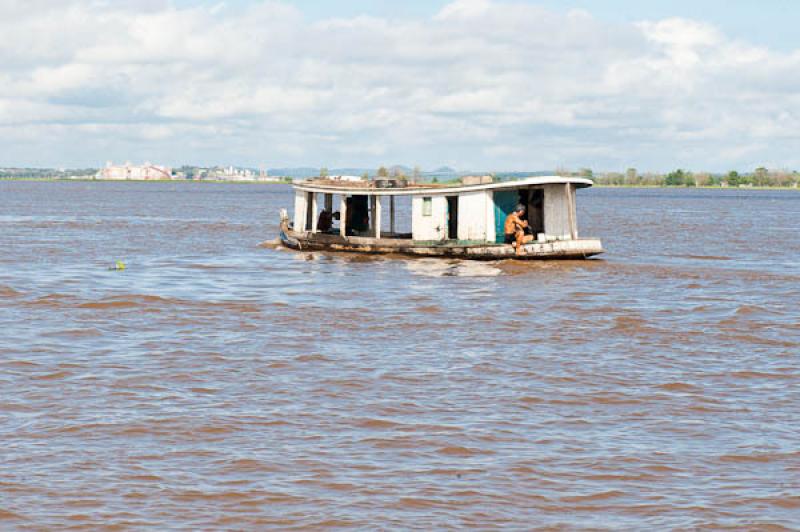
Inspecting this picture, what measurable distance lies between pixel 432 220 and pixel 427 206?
0.47 meters

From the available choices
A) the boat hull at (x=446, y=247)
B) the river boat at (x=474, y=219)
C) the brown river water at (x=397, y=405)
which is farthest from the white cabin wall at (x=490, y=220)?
the brown river water at (x=397, y=405)

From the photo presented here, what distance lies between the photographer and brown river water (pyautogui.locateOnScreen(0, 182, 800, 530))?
Result: 8641 millimetres

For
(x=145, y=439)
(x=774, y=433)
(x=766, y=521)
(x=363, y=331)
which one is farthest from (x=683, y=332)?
(x=145, y=439)

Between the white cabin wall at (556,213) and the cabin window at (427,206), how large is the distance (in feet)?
11.8

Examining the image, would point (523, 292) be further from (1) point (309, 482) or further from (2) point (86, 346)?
(1) point (309, 482)

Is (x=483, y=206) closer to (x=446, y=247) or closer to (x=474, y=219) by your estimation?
(x=474, y=219)

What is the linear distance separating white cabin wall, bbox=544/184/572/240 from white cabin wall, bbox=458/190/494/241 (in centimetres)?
171

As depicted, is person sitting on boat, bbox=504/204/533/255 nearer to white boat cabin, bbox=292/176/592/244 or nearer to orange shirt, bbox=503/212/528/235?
orange shirt, bbox=503/212/528/235

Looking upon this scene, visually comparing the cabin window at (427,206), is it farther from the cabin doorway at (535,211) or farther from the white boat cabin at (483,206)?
the cabin doorway at (535,211)

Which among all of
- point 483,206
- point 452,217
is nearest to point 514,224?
point 483,206

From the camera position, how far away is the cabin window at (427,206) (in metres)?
30.4

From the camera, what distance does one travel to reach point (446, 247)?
30.0m

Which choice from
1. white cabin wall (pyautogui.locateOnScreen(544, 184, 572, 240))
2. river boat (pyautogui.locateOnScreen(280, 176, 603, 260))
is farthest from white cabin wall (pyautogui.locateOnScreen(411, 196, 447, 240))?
white cabin wall (pyautogui.locateOnScreen(544, 184, 572, 240))

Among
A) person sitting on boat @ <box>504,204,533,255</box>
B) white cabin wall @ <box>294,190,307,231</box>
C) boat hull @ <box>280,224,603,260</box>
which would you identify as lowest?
boat hull @ <box>280,224,603,260</box>
